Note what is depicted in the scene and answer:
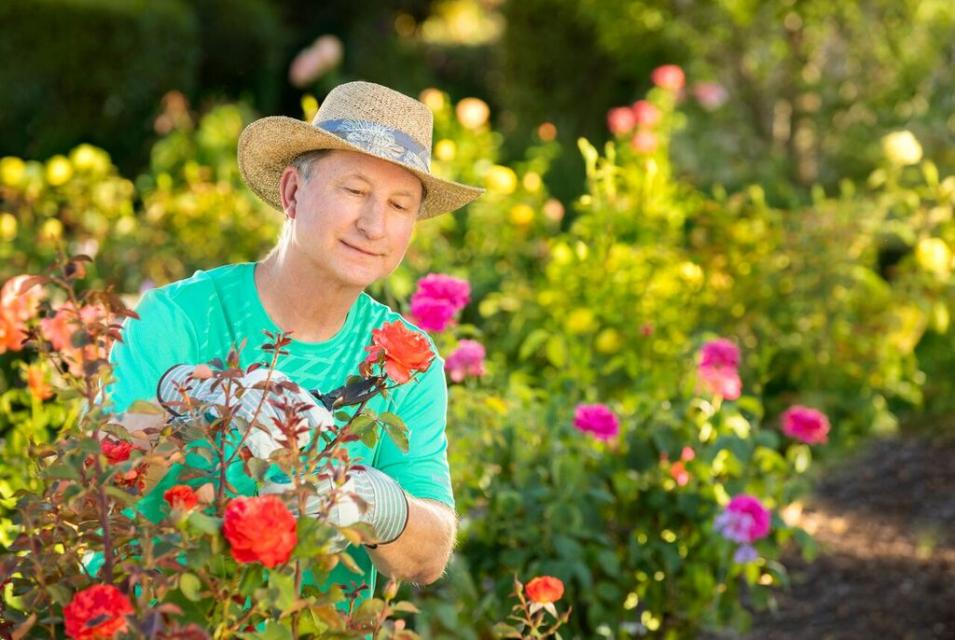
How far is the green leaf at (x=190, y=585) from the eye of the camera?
54.1 inches

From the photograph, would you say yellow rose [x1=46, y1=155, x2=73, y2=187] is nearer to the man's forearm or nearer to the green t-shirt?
the green t-shirt

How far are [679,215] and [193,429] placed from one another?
3.53m

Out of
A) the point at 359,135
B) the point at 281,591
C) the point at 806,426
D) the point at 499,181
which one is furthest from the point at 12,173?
the point at 281,591

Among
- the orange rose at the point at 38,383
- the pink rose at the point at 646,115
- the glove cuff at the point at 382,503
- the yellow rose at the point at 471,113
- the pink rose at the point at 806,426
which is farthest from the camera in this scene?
the yellow rose at the point at 471,113

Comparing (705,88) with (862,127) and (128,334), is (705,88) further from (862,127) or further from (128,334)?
(128,334)

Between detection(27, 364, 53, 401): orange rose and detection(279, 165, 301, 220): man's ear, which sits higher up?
detection(279, 165, 301, 220): man's ear

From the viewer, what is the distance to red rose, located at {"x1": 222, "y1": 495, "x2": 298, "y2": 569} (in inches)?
51.9

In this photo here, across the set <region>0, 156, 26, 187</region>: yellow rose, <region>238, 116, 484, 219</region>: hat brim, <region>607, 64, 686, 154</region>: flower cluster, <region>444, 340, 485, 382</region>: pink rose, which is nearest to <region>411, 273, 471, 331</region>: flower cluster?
<region>444, 340, 485, 382</region>: pink rose

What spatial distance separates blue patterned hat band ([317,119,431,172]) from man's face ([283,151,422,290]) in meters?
0.02

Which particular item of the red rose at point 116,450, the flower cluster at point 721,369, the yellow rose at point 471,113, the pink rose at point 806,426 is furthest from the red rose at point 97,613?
the yellow rose at point 471,113

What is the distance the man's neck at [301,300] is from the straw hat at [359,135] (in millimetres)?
155

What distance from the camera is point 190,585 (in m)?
1.38

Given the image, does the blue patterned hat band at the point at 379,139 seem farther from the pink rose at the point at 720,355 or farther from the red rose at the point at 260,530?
the pink rose at the point at 720,355

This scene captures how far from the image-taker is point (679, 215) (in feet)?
16.0
